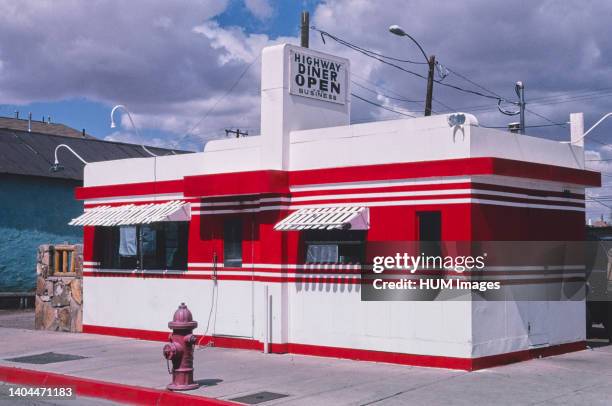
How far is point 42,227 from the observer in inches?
1133

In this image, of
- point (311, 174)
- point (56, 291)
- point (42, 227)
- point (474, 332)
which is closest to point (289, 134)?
point (311, 174)

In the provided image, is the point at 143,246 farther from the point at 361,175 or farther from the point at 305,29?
the point at 305,29

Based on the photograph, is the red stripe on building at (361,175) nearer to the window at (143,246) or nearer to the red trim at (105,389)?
the window at (143,246)

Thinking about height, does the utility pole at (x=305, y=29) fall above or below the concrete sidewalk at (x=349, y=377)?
above

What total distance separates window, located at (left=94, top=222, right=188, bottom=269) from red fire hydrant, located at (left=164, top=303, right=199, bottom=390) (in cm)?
562

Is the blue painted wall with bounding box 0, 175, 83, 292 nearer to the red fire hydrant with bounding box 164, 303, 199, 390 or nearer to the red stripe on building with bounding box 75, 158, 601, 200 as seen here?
the red stripe on building with bounding box 75, 158, 601, 200

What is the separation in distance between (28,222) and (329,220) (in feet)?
58.7

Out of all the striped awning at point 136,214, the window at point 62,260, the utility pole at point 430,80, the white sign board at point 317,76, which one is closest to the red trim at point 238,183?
the striped awning at point 136,214

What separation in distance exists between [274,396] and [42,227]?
796 inches

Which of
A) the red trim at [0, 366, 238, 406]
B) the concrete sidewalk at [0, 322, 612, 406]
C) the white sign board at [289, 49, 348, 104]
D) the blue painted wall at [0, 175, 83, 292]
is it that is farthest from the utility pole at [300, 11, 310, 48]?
the red trim at [0, 366, 238, 406]

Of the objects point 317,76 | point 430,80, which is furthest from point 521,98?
point 317,76

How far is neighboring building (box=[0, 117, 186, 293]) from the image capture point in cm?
2775

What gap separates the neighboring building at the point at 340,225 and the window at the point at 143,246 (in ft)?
0.14

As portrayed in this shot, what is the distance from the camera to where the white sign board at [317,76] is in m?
15.3
